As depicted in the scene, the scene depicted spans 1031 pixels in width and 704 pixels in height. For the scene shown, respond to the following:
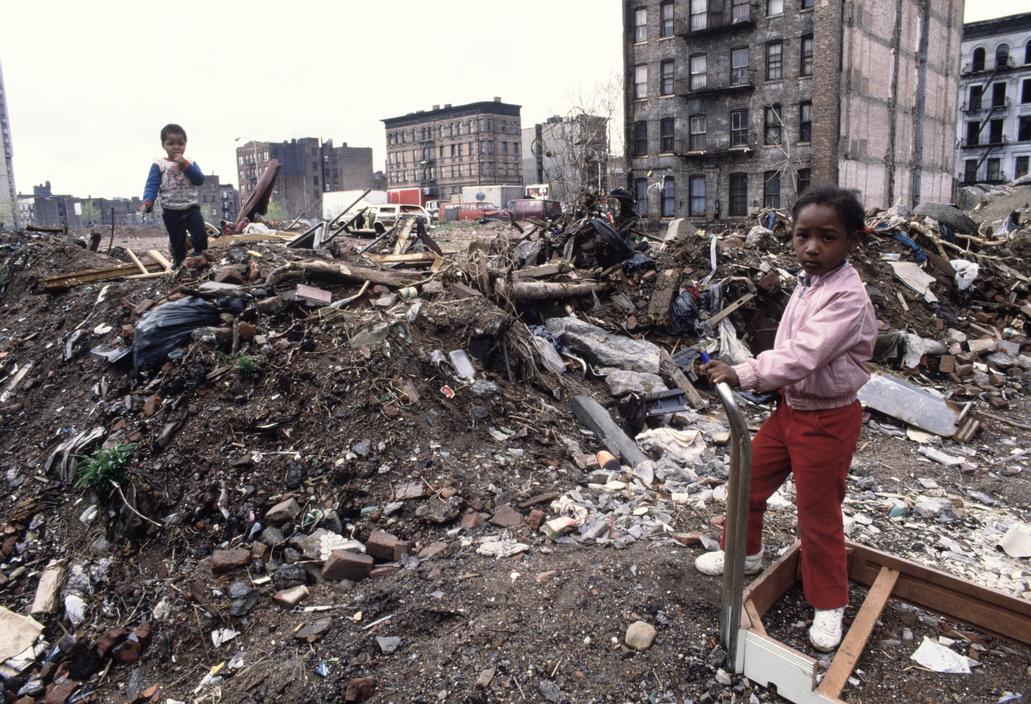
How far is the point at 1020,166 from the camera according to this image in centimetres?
3872

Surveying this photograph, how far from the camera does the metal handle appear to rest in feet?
7.00

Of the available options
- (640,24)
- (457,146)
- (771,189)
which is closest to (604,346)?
(771,189)

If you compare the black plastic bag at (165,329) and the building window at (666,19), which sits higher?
the building window at (666,19)

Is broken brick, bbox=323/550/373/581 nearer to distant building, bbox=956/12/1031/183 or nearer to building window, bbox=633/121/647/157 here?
building window, bbox=633/121/647/157

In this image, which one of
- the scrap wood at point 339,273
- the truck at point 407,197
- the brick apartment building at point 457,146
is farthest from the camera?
the brick apartment building at point 457,146

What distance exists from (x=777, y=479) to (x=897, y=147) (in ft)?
99.5

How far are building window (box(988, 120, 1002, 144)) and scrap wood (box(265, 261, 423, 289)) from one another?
45.8 metres

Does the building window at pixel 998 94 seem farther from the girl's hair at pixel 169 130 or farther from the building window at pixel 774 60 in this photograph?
the girl's hair at pixel 169 130

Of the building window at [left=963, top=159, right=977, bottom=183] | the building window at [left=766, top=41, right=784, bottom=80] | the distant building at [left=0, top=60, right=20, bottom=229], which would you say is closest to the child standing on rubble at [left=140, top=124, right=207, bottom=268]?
the building window at [left=766, top=41, right=784, bottom=80]

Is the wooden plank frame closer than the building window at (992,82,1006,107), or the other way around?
the wooden plank frame

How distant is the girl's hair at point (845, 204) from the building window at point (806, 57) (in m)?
26.5

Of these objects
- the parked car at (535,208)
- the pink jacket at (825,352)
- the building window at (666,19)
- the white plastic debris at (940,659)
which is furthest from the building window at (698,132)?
the white plastic debris at (940,659)

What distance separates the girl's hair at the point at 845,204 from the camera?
2.27 metres

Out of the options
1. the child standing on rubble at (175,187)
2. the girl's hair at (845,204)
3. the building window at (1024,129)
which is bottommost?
the girl's hair at (845,204)
